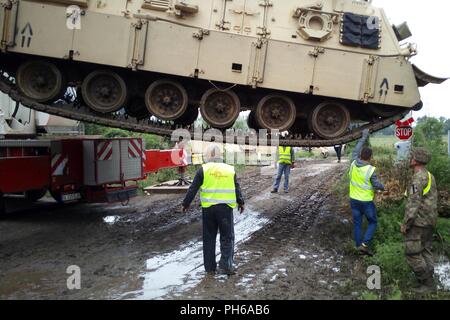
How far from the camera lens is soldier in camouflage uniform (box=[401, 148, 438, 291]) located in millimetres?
5258

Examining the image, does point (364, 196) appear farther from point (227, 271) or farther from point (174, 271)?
point (174, 271)

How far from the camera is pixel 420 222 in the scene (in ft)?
17.3

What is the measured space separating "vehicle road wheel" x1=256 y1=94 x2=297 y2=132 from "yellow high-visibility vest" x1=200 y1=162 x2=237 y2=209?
10.4 ft

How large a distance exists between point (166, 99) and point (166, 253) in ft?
9.86

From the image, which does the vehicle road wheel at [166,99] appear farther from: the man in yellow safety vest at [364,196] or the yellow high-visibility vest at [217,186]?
the man in yellow safety vest at [364,196]

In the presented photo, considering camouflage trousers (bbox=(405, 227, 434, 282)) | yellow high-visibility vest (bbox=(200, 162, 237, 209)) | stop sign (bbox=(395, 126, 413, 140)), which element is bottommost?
camouflage trousers (bbox=(405, 227, 434, 282))

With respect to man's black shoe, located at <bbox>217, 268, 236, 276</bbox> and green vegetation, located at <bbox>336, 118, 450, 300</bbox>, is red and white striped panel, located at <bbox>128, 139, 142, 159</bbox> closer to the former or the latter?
green vegetation, located at <bbox>336, 118, 450, 300</bbox>

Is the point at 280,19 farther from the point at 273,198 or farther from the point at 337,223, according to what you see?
the point at 273,198

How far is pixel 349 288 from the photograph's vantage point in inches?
207

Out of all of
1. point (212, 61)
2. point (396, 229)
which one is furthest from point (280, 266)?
point (212, 61)

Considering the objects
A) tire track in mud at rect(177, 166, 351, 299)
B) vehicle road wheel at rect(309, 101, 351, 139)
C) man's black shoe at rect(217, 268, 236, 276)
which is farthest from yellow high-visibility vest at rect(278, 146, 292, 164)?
man's black shoe at rect(217, 268, 236, 276)

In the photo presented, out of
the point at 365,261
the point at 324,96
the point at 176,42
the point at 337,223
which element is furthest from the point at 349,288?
the point at 176,42

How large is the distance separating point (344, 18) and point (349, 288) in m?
5.34

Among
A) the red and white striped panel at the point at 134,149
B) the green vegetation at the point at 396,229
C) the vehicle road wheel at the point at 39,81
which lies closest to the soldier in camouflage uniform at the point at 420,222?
the green vegetation at the point at 396,229
